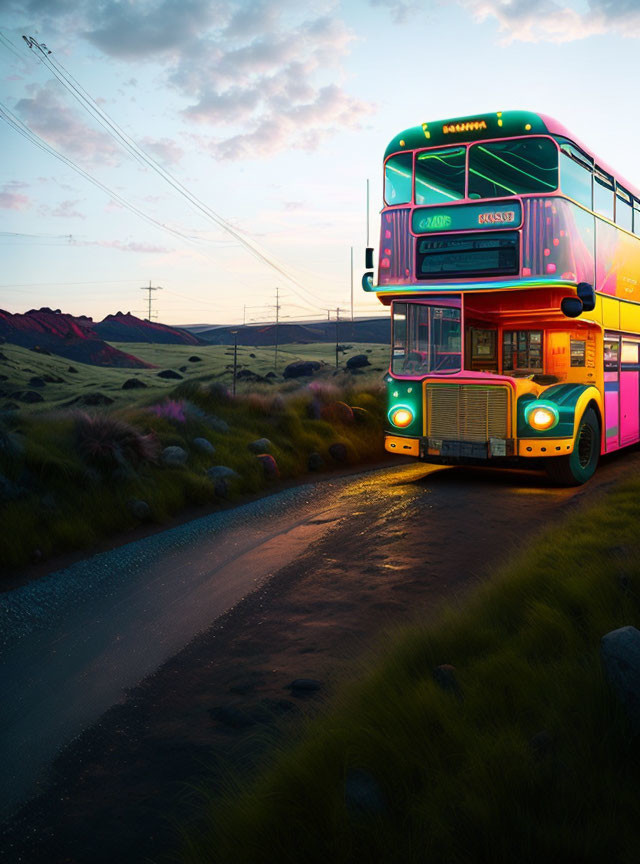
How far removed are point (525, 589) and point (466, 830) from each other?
9.59ft

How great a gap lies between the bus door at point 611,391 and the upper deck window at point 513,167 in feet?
11.2

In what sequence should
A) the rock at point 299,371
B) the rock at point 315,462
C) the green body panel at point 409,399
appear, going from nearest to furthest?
the green body panel at point 409,399, the rock at point 315,462, the rock at point 299,371

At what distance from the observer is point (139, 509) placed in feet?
34.1

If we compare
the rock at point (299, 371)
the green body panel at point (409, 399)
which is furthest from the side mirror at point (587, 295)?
the rock at point (299, 371)

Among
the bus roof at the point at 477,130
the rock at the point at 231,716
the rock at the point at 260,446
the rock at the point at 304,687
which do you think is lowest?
the rock at the point at 231,716

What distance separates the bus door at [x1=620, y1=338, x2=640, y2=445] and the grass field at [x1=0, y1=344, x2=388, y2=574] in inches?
199

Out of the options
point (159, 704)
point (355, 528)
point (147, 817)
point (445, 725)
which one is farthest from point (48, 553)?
point (445, 725)

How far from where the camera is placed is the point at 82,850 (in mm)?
3525

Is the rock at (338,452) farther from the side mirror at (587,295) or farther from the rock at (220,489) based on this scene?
the side mirror at (587,295)

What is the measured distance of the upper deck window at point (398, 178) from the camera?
12391mm

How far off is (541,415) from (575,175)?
12.4ft

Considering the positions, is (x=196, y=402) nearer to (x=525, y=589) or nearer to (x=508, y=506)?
(x=508, y=506)

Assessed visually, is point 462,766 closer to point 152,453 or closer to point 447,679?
point 447,679

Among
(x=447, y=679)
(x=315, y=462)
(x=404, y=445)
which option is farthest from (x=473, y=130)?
(x=447, y=679)
